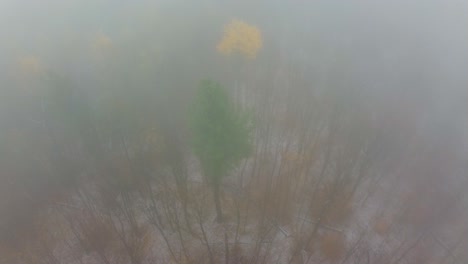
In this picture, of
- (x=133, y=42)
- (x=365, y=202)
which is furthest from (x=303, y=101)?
(x=133, y=42)

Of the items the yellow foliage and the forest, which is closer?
the forest

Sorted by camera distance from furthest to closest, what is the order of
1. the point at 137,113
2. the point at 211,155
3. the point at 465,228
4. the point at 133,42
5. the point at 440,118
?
the point at 133,42
the point at 440,118
the point at 137,113
the point at 465,228
the point at 211,155

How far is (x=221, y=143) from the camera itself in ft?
52.0

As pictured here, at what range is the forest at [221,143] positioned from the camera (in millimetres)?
20422

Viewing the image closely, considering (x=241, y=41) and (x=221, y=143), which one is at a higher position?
(x=241, y=41)

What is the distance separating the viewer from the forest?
20.4 metres

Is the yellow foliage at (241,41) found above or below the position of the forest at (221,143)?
above

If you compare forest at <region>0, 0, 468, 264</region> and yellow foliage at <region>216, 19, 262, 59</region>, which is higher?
yellow foliage at <region>216, 19, 262, 59</region>

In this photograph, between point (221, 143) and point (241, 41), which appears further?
point (241, 41)

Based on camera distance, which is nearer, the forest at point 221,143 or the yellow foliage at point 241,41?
the forest at point 221,143

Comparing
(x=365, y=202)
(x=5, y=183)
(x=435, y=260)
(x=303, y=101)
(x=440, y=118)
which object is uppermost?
(x=440, y=118)

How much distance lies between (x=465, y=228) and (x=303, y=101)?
15636 millimetres

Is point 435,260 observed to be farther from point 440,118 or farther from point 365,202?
point 440,118

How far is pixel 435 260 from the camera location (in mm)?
20156
